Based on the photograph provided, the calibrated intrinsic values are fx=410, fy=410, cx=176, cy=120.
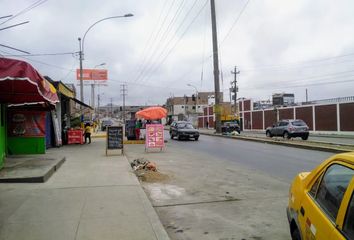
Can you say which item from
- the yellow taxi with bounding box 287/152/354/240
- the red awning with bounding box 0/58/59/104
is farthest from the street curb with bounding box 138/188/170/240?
the red awning with bounding box 0/58/59/104

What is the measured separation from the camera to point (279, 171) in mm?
13594

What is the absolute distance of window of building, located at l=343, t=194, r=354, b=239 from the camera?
288cm

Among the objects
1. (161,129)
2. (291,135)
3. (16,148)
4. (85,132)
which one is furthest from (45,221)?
(291,135)

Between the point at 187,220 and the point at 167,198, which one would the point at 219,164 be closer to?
the point at 167,198

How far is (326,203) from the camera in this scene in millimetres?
3629

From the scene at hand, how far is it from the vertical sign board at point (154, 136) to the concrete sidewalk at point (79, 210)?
889 cm

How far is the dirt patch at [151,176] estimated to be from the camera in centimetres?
1140

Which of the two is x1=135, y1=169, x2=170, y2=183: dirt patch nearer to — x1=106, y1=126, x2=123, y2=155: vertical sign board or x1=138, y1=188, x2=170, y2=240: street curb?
x1=138, y1=188, x2=170, y2=240: street curb

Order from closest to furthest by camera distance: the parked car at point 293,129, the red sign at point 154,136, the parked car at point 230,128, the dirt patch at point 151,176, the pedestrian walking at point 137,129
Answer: the dirt patch at point 151,176 → the red sign at point 154,136 → the pedestrian walking at point 137,129 → the parked car at point 293,129 → the parked car at point 230,128

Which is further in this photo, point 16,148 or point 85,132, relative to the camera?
point 85,132

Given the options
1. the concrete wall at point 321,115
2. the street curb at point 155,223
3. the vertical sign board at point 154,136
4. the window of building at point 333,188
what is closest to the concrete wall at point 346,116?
the concrete wall at point 321,115

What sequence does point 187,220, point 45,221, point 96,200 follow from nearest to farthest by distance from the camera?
point 45,221
point 187,220
point 96,200

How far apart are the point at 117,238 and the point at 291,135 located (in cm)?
2822

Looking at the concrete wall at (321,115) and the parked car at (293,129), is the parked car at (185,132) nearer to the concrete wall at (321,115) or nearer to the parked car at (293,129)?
the parked car at (293,129)
